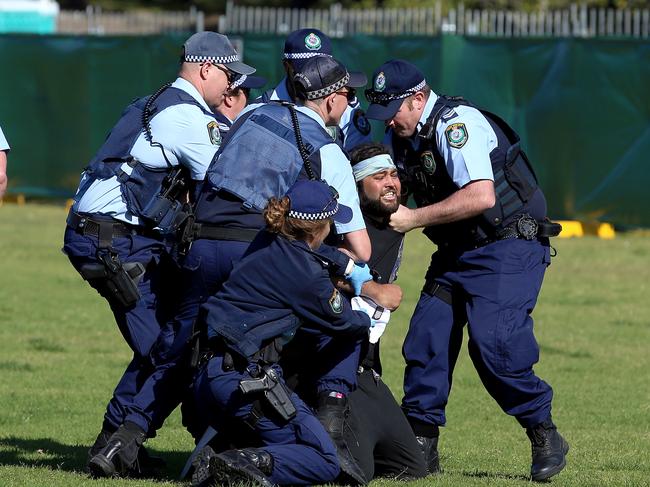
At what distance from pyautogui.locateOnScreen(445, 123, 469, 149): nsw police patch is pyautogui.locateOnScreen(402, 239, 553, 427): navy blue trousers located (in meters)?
0.64

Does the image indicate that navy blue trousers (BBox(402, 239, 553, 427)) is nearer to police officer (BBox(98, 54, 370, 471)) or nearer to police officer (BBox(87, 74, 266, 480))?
police officer (BBox(98, 54, 370, 471))

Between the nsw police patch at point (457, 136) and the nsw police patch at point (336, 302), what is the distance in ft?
4.01

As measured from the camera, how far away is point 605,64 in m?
17.7

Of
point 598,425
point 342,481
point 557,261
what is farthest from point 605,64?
point 342,481

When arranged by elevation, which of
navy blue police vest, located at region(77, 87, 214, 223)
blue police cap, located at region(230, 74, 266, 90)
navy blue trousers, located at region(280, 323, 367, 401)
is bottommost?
navy blue trousers, located at region(280, 323, 367, 401)

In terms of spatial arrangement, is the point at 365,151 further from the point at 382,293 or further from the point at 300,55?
the point at 382,293

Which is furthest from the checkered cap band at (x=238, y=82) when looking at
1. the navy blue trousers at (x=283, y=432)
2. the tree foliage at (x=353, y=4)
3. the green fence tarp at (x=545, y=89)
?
the tree foliage at (x=353, y=4)

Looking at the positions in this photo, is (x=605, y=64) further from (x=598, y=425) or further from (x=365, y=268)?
(x=365, y=268)

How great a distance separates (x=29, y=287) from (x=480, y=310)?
811 cm

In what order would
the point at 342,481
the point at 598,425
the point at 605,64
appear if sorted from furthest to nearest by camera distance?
1. the point at 605,64
2. the point at 598,425
3. the point at 342,481

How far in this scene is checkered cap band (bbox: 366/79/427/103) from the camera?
713cm

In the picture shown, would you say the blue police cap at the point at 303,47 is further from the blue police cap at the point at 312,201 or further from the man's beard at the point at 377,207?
the blue police cap at the point at 312,201

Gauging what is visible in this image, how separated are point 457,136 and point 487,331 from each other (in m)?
1.05


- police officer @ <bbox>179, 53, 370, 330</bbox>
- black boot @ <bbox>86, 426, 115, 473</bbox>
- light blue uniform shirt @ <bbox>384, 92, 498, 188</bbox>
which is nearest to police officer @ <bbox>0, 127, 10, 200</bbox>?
police officer @ <bbox>179, 53, 370, 330</bbox>
